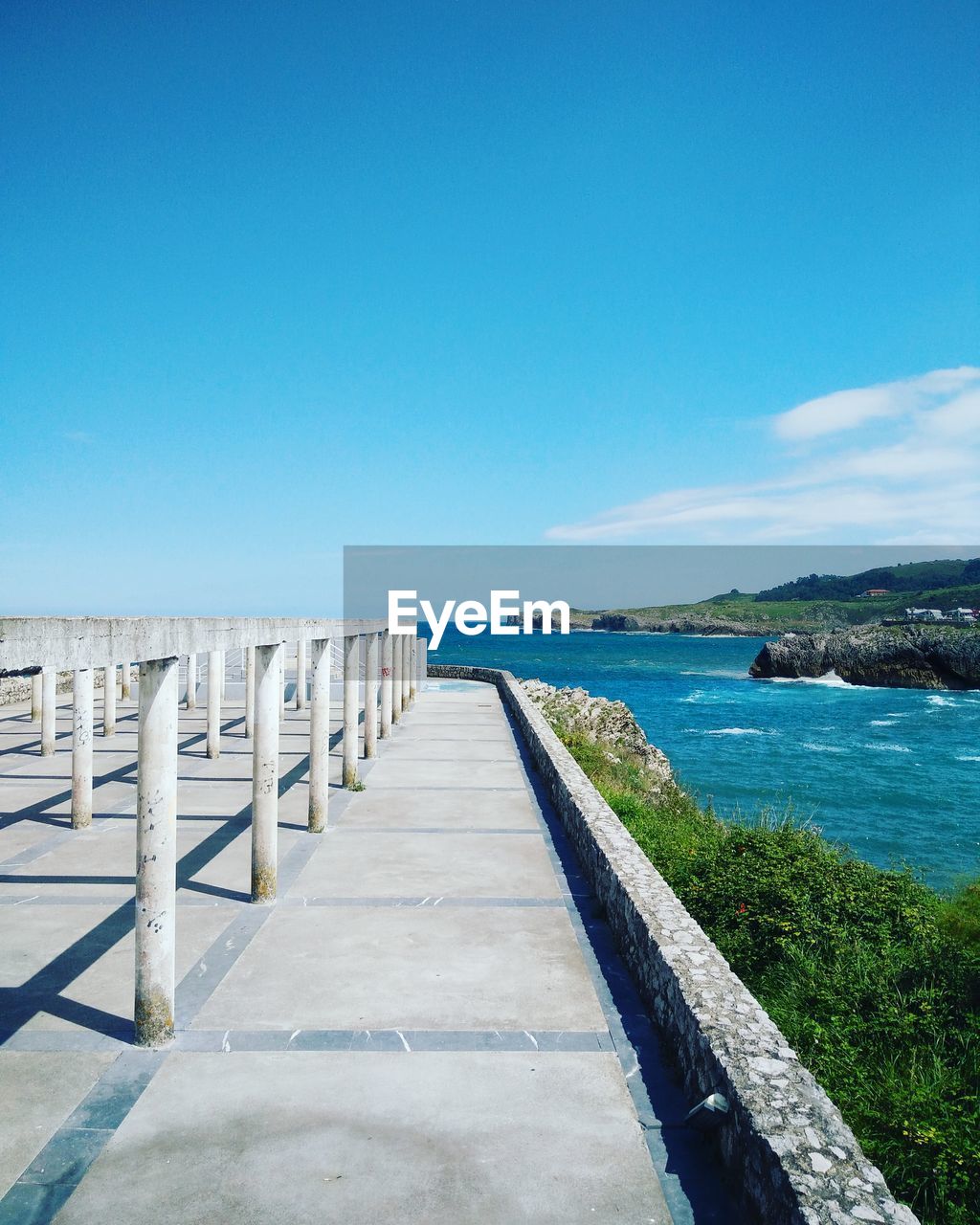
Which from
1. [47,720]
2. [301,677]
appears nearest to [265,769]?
[47,720]

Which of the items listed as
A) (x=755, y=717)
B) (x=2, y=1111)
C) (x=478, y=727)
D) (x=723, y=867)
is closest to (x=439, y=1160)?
(x=2, y=1111)

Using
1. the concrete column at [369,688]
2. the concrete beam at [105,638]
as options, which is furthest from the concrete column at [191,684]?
the concrete beam at [105,638]

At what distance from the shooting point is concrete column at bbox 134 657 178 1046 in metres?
5.53

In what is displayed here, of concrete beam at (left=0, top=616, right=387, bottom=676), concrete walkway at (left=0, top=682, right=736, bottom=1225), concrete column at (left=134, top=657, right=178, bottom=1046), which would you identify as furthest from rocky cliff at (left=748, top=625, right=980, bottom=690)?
concrete column at (left=134, top=657, right=178, bottom=1046)

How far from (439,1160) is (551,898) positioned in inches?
177

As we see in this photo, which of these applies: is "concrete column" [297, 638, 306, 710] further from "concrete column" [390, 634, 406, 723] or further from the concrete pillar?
the concrete pillar

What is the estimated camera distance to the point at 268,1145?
4.54m

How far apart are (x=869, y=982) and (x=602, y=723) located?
21921 millimetres

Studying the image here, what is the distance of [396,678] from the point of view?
2353cm

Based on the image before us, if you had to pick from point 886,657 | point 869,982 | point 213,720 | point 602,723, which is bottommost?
point 886,657

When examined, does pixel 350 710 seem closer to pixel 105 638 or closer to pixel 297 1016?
pixel 297 1016

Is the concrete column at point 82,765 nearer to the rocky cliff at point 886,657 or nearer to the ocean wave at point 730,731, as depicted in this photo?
the ocean wave at point 730,731

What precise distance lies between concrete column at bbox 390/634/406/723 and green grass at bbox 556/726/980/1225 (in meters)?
11.4

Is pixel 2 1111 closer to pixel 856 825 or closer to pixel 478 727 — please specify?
pixel 478 727
